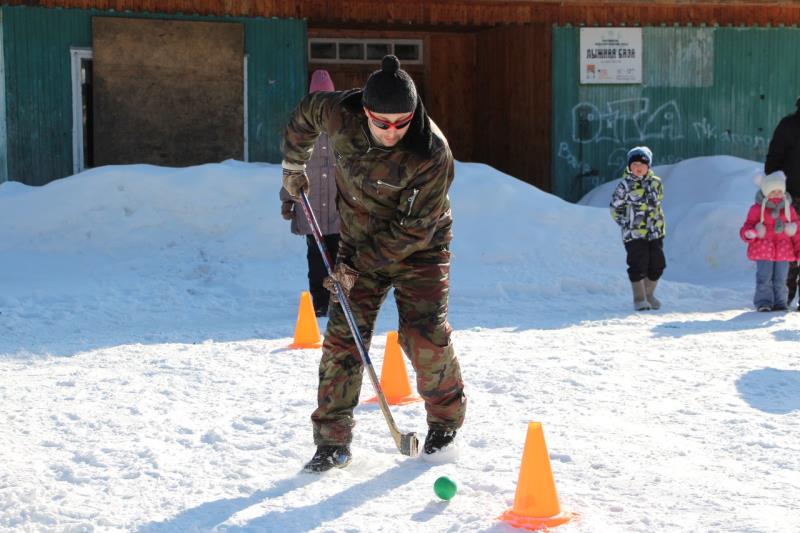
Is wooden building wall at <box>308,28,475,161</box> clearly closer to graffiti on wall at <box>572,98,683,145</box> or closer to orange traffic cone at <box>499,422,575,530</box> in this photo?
graffiti on wall at <box>572,98,683,145</box>

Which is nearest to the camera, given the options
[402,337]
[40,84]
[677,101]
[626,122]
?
[402,337]

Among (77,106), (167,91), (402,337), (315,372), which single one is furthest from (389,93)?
(77,106)

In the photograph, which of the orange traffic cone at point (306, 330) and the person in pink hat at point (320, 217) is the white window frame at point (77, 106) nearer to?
the person in pink hat at point (320, 217)

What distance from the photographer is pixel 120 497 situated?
12.9 feet

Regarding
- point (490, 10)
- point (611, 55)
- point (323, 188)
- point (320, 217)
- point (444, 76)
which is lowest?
point (320, 217)

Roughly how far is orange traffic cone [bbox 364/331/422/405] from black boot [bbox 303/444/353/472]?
3.88 ft

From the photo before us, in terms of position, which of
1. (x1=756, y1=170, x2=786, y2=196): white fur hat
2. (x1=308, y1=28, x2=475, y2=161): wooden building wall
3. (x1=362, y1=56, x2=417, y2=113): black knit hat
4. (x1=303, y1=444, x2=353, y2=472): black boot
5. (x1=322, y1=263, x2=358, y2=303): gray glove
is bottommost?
(x1=303, y1=444, x2=353, y2=472): black boot

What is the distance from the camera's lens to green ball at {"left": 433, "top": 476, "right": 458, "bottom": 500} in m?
3.81

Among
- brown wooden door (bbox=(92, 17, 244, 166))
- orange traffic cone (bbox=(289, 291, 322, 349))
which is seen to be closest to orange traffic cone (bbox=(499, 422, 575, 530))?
orange traffic cone (bbox=(289, 291, 322, 349))

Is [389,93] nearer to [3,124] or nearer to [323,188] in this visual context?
[323,188]

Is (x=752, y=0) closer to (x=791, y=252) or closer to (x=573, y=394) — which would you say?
(x=791, y=252)

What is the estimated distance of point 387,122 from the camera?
12.7ft

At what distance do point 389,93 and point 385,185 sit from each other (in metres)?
0.38

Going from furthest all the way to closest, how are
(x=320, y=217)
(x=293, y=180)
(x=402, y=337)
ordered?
(x=320, y=217) → (x=293, y=180) → (x=402, y=337)
